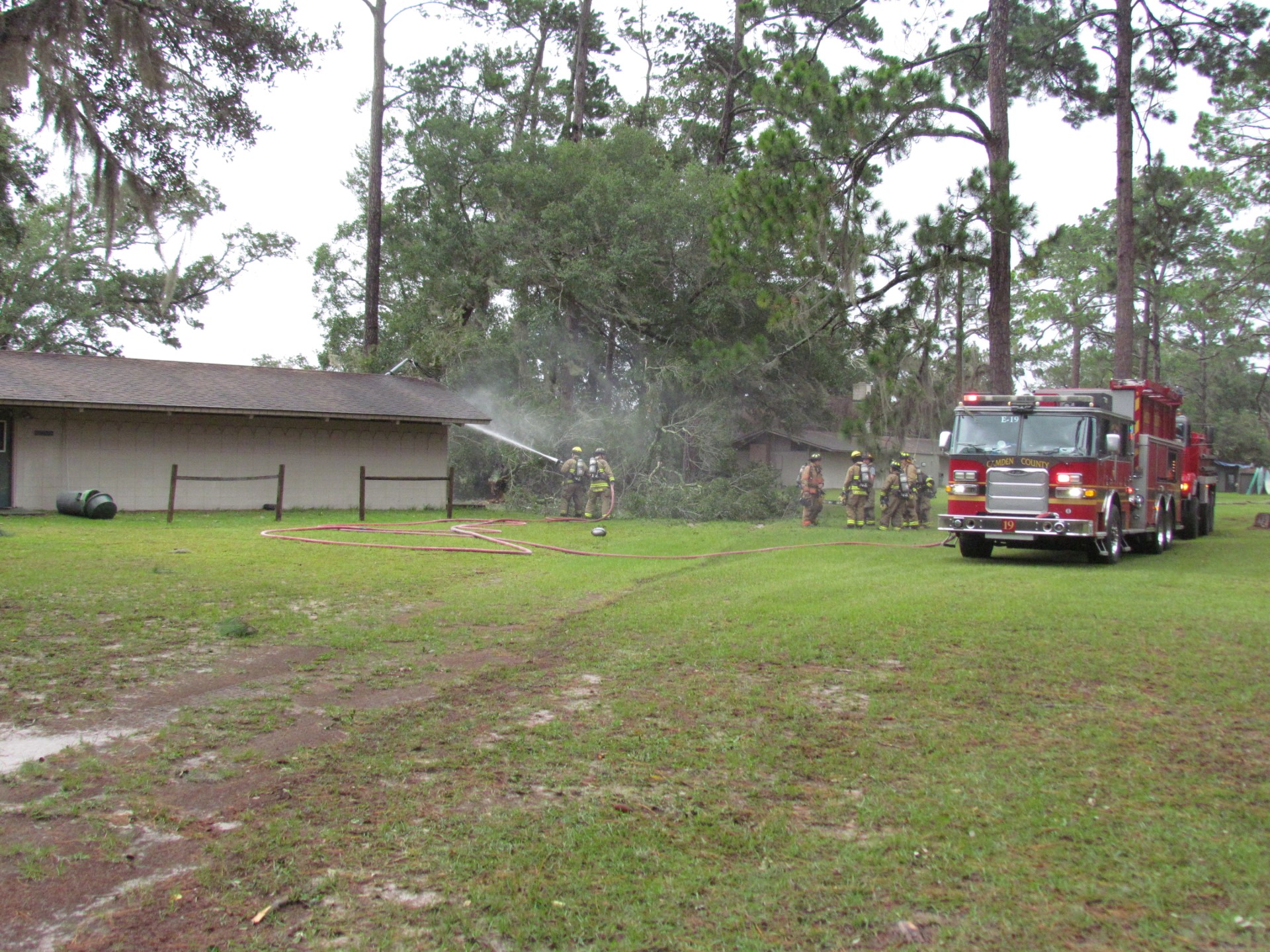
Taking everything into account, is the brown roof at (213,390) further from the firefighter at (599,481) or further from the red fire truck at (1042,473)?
the red fire truck at (1042,473)

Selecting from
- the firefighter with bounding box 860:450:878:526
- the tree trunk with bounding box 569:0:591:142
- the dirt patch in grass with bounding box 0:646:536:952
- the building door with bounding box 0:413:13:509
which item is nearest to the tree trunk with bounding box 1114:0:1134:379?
the firefighter with bounding box 860:450:878:526

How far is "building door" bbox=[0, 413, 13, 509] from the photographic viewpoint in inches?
813

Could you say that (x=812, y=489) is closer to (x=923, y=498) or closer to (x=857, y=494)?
(x=857, y=494)

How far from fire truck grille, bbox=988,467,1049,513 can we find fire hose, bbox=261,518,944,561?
8.58 ft

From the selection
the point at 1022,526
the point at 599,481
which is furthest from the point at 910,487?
the point at 1022,526

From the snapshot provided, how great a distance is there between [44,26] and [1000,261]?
14.2 meters

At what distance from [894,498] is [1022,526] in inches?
330

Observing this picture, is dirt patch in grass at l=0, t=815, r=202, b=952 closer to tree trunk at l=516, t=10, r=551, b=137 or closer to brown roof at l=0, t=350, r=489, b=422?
brown roof at l=0, t=350, r=489, b=422

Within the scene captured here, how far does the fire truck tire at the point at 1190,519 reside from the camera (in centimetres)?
2162

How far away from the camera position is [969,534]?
50.5ft

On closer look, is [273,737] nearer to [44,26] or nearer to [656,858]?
[656,858]

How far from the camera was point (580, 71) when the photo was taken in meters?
33.9

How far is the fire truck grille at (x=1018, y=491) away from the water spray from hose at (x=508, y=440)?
41.8 feet

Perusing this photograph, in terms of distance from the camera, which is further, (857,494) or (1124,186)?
(1124,186)
